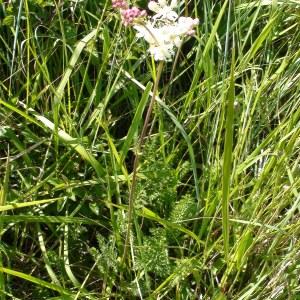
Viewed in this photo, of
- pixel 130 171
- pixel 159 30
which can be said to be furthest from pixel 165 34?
pixel 130 171

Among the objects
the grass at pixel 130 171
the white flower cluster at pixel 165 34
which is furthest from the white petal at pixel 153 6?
the grass at pixel 130 171

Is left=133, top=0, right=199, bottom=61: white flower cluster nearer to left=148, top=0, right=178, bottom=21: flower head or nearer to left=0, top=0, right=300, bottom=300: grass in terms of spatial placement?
left=148, top=0, right=178, bottom=21: flower head

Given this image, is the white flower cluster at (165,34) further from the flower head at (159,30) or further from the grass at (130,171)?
the grass at (130,171)

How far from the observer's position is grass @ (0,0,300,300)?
54.7 inches

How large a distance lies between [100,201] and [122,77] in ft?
1.12

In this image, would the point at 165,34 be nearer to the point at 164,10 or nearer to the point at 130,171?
the point at 164,10

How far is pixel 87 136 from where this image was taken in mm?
1528

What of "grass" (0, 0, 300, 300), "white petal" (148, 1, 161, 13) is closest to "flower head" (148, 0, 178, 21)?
"white petal" (148, 1, 161, 13)

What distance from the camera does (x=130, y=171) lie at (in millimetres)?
1608

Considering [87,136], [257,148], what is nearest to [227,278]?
[257,148]

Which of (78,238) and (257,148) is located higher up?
(257,148)

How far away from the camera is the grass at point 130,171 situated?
1390 mm

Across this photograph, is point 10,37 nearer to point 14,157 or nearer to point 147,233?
point 14,157

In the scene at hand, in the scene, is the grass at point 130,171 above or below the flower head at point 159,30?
below
